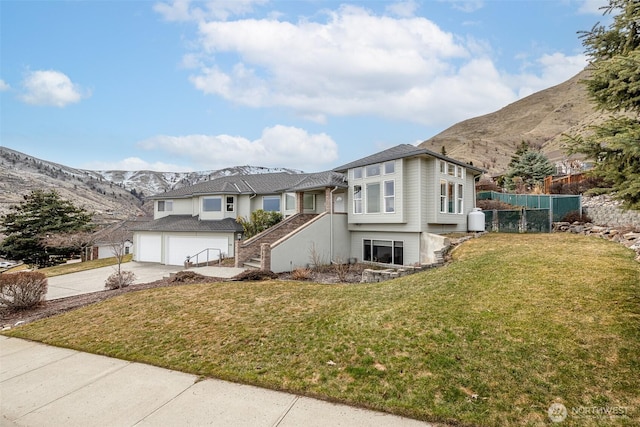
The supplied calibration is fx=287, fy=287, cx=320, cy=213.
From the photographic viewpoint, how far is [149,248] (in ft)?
75.3

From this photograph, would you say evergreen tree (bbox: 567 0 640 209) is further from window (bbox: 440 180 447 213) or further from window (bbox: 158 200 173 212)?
window (bbox: 158 200 173 212)

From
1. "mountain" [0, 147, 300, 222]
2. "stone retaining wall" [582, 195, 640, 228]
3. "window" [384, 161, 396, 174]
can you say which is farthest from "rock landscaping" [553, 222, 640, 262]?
"mountain" [0, 147, 300, 222]

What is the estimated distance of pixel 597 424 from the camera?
3.15m

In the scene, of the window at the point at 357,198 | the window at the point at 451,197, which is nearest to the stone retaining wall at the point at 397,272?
the window at the point at 451,197

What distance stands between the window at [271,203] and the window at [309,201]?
3069 mm

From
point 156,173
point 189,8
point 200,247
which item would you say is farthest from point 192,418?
point 156,173

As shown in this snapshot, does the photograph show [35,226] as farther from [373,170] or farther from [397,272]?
[397,272]

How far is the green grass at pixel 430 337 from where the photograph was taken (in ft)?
12.1

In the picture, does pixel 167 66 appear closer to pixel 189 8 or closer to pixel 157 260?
pixel 189 8

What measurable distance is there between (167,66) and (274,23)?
7216 mm

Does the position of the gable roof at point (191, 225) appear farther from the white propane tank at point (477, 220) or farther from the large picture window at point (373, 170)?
the white propane tank at point (477, 220)

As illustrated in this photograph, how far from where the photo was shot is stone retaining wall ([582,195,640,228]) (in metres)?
12.2

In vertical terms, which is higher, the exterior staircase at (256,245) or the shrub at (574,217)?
the shrub at (574,217)

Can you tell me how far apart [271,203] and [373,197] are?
928 centimetres
